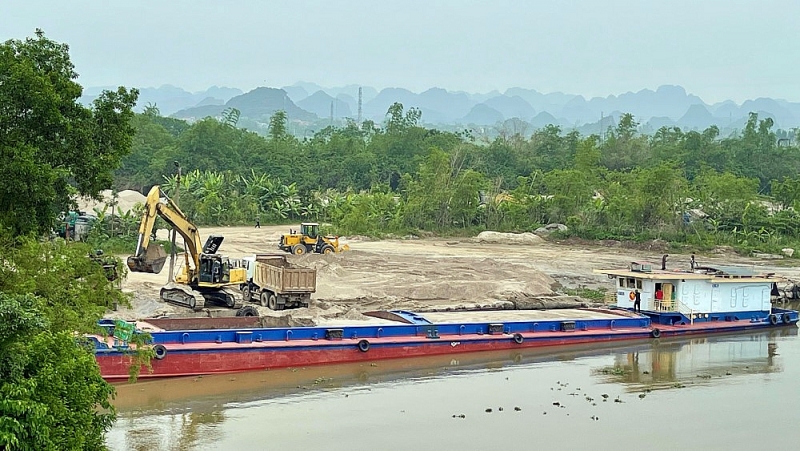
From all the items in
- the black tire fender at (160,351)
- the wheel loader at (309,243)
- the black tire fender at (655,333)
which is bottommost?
the black tire fender at (655,333)

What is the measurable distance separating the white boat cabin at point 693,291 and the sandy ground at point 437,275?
3.46 metres

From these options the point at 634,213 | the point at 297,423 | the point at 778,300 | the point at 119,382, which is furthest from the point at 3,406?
the point at 634,213

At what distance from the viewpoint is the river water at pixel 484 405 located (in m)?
18.4

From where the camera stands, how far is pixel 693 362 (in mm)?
26438

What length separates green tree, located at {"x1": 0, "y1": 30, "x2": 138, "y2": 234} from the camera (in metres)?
15.3

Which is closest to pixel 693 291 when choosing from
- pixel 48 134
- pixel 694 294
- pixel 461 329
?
pixel 694 294

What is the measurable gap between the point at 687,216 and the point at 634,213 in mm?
3126

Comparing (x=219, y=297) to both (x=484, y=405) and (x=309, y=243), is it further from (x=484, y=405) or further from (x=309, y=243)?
(x=309, y=243)

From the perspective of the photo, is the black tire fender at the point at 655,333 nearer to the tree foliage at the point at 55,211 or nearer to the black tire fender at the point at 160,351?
the black tire fender at the point at 160,351

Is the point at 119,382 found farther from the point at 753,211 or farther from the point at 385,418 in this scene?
the point at 753,211

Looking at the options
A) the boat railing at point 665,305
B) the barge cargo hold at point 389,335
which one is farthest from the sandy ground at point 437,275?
the boat railing at point 665,305

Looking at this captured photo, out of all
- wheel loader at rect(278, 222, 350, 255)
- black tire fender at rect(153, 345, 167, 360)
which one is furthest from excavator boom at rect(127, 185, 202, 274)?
wheel loader at rect(278, 222, 350, 255)

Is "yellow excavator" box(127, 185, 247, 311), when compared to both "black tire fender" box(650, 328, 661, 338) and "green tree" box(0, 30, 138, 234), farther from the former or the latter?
"black tire fender" box(650, 328, 661, 338)

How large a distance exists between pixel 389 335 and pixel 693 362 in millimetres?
8134
